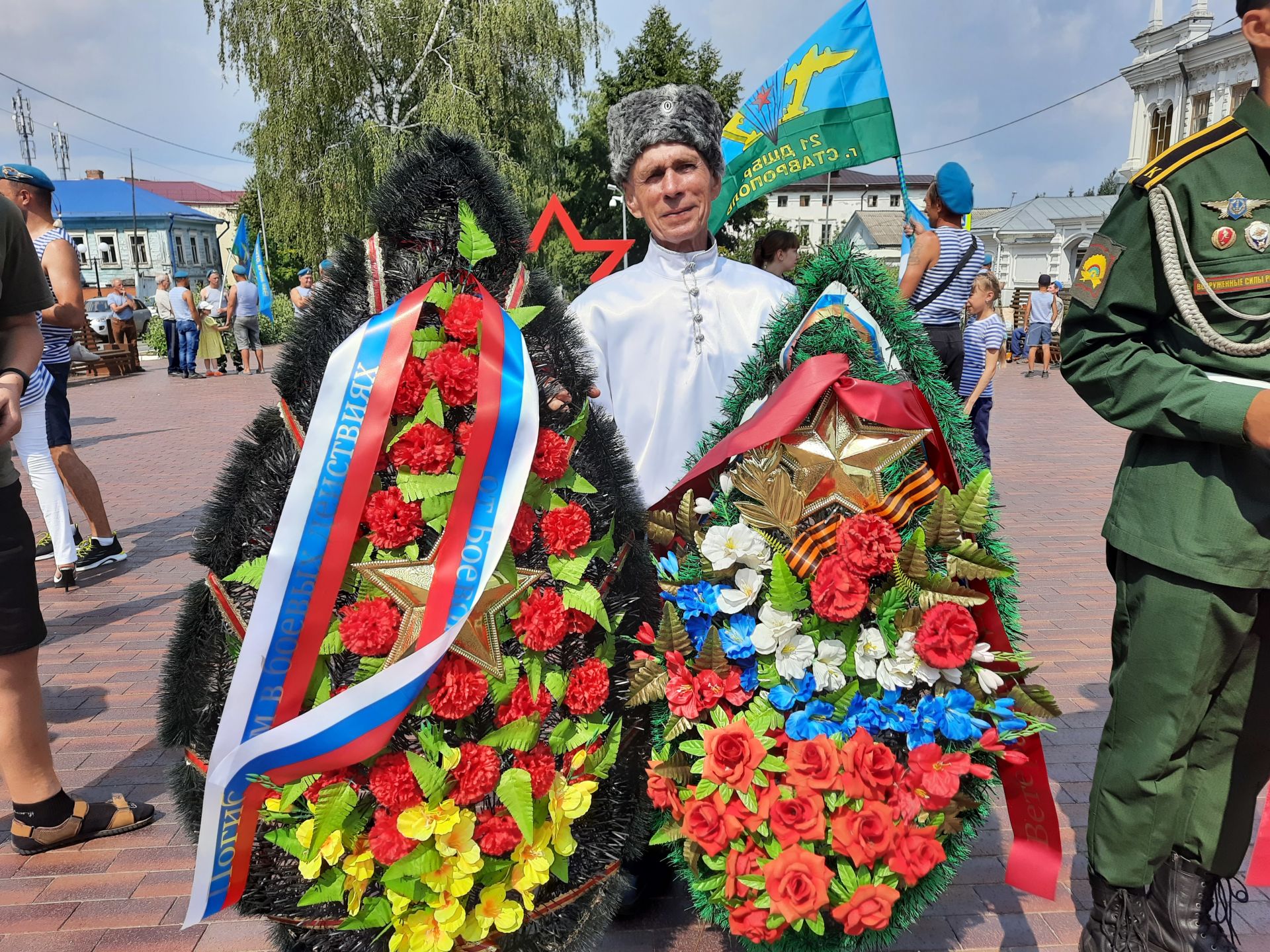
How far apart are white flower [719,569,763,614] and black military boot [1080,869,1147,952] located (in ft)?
3.57

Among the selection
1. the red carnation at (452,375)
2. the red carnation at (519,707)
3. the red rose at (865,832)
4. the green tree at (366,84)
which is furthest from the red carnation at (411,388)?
the green tree at (366,84)

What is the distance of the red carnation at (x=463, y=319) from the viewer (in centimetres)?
162

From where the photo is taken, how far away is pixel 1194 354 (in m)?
1.75

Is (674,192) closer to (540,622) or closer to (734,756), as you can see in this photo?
(540,622)

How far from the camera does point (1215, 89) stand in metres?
32.4

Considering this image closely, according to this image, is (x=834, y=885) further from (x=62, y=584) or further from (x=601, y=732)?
(x=62, y=584)

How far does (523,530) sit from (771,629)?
529mm

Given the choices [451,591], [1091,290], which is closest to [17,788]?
[451,591]

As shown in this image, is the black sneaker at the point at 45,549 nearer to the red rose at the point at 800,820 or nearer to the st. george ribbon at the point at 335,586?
the st. george ribbon at the point at 335,586

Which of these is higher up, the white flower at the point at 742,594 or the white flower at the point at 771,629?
the white flower at the point at 742,594

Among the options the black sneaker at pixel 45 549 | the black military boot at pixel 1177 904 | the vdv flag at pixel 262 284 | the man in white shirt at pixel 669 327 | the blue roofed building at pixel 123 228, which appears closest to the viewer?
the black military boot at pixel 1177 904

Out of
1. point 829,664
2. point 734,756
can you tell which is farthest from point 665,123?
point 734,756

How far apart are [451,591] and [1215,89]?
41067 mm

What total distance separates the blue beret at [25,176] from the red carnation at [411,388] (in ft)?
12.6
